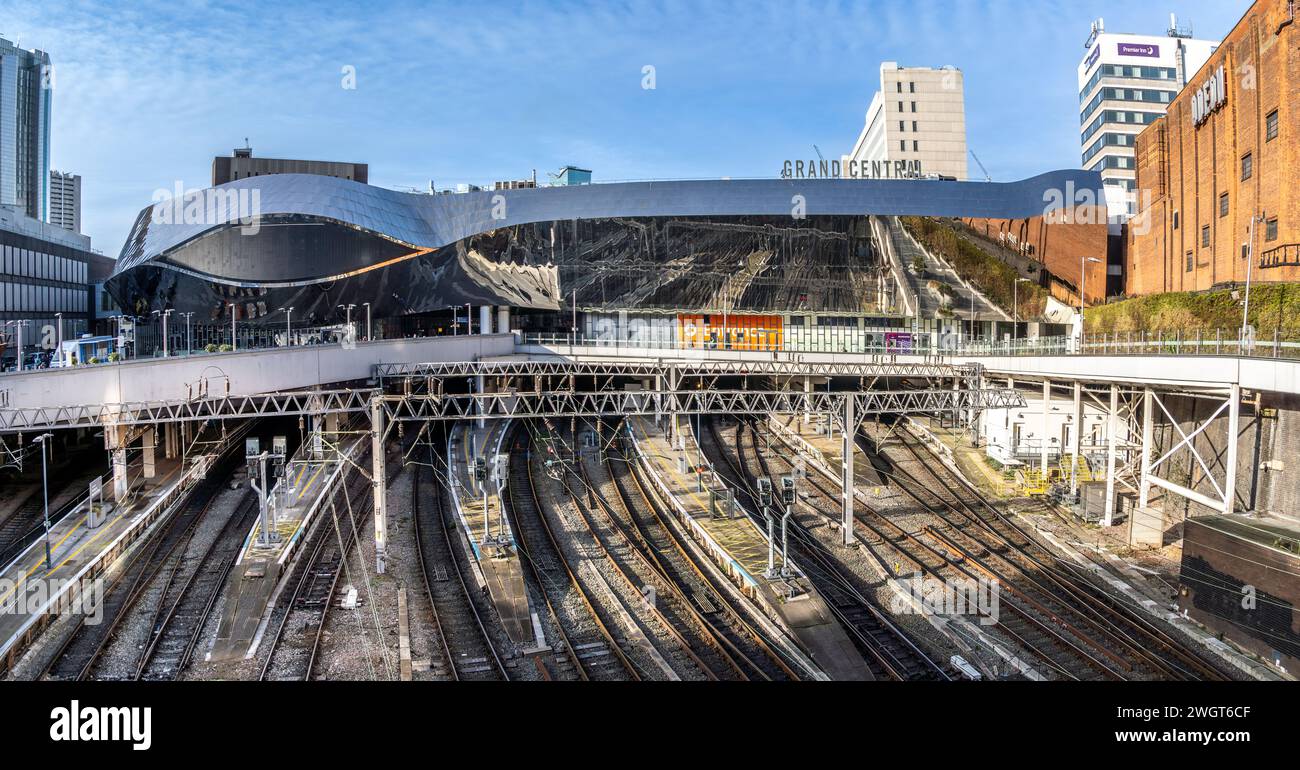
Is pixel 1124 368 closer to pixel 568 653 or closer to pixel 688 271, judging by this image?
pixel 568 653

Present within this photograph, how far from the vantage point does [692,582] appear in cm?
2562

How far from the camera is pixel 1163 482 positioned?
28.0 metres

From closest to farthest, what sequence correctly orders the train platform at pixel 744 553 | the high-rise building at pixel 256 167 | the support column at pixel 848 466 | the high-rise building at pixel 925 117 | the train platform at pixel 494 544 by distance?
the train platform at pixel 744 553 → the train platform at pixel 494 544 → the support column at pixel 848 466 → the high-rise building at pixel 256 167 → the high-rise building at pixel 925 117

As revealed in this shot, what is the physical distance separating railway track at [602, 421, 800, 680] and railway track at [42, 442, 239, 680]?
46.8 feet

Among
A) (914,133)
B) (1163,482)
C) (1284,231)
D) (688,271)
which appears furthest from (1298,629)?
(914,133)

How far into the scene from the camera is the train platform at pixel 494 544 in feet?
73.2

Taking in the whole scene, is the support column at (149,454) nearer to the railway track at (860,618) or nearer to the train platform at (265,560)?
the train platform at (265,560)

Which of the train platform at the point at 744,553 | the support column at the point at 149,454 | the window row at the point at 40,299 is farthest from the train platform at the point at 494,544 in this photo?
the window row at the point at 40,299

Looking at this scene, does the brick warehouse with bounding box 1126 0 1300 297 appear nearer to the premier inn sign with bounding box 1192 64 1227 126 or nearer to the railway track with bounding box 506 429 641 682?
the premier inn sign with bounding box 1192 64 1227 126

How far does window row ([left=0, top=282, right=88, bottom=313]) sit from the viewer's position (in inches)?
2795

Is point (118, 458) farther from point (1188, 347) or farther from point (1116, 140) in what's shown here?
point (1116, 140)

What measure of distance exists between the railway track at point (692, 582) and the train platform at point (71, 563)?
15825 mm
